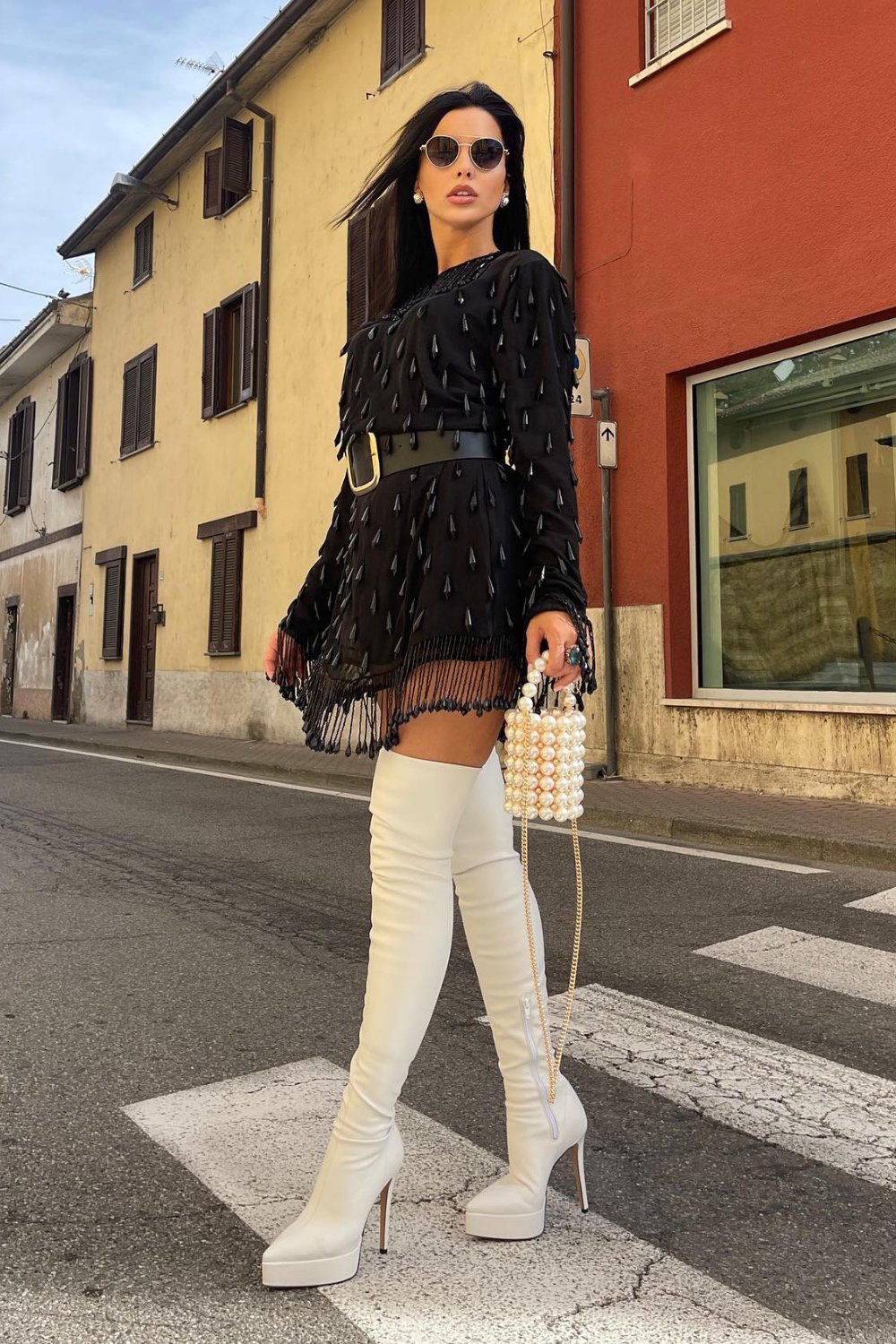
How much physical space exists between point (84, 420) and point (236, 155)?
7209 mm

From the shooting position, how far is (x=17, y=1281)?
1.71 m

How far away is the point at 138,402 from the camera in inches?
760

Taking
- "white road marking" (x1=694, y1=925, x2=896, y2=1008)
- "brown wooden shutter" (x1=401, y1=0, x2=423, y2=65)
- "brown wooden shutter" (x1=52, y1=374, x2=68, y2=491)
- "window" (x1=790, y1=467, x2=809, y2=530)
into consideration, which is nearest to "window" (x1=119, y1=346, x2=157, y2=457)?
"brown wooden shutter" (x1=52, y1=374, x2=68, y2=491)

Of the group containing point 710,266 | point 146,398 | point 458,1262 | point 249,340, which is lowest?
point 458,1262

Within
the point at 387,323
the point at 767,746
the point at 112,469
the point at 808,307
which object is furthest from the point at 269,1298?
the point at 112,469

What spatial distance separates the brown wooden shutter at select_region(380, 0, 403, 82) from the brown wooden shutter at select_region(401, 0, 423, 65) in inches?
3.8

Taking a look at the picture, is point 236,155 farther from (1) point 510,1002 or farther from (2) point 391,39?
(1) point 510,1002

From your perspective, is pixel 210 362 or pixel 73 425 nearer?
pixel 210 362

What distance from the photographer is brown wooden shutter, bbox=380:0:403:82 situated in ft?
42.2

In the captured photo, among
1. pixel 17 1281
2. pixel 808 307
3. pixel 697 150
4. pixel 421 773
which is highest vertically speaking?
pixel 697 150

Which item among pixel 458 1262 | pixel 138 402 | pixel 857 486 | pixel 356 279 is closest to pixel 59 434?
pixel 138 402

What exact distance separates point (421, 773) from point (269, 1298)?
79 centimetres

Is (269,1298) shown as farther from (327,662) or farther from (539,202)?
(539,202)

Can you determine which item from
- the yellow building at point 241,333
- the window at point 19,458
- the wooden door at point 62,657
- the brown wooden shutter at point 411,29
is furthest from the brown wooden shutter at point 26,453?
the brown wooden shutter at point 411,29
